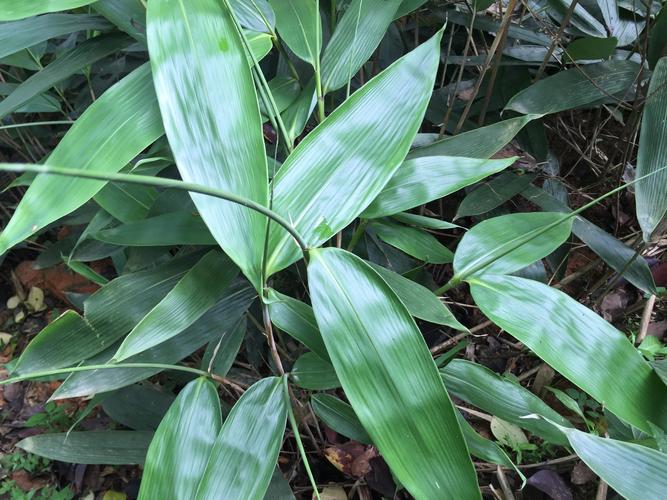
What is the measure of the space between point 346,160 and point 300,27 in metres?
0.26

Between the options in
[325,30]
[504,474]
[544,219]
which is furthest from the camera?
[325,30]

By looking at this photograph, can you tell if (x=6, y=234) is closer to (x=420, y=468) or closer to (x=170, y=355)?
(x=170, y=355)

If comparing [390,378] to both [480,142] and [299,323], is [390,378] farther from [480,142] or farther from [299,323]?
[480,142]

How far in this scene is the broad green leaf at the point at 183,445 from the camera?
1.55 feet

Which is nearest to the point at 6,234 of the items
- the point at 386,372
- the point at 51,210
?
the point at 51,210

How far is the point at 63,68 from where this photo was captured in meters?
0.65

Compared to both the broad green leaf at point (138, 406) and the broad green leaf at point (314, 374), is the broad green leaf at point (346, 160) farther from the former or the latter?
the broad green leaf at point (138, 406)

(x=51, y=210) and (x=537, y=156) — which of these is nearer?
(x=51, y=210)

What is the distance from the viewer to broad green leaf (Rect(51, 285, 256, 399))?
1.81ft

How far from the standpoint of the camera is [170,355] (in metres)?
0.58

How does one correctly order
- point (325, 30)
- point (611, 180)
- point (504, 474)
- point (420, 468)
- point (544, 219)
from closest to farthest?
point (420, 468) < point (544, 219) < point (504, 474) < point (325, 30) < point (611, 180)

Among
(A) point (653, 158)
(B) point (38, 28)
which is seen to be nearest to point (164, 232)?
(B) point (38, 28)

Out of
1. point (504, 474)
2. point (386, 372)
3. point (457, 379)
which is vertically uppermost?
point (386, 372)

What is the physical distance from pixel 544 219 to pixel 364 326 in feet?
0.98
